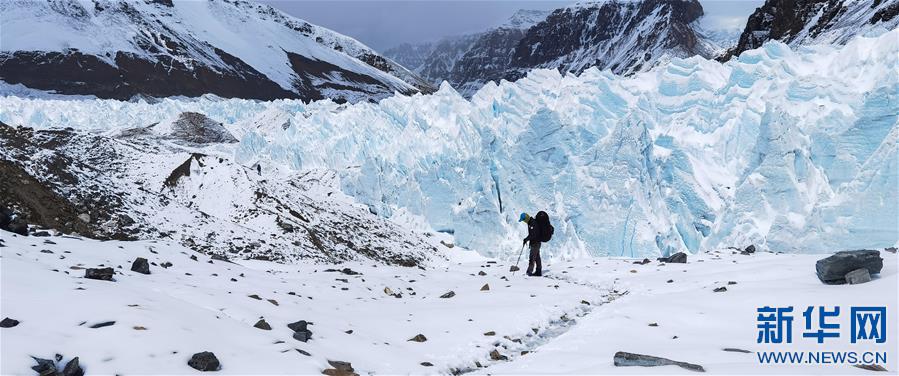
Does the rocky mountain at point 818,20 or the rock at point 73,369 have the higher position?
the rocky mountain at point 818,20

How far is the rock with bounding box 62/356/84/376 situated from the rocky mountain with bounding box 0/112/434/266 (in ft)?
20.1

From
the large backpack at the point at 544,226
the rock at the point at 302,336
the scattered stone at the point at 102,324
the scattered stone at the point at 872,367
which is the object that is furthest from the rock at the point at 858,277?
the scattered stone at the point at 102,324

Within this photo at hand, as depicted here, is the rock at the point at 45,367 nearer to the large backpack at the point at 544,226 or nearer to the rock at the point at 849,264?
the rock at the point at 849,264

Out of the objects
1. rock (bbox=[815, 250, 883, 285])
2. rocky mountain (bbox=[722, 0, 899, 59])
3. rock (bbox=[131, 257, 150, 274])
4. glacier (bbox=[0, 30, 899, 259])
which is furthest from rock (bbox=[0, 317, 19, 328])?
rocky mountain (bbox=[722, 0, 899, 59])

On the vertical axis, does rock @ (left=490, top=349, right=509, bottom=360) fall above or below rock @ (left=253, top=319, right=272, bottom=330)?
below

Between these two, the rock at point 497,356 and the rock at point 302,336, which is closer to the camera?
the rock at point 302,336

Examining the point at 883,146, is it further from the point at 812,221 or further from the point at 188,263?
the point at 188,263

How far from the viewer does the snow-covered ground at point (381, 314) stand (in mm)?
4543

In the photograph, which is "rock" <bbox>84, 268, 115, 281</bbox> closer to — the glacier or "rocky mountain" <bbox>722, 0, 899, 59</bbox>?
the glacier

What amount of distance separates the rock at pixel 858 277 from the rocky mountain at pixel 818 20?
29.4m

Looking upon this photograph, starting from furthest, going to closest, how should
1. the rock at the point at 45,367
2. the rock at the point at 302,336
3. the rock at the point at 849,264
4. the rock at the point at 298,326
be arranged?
the rock at the point at 849,264, the rock at the point at 298,326, the rock at the point at 302,336, the rock at the point at 45,367

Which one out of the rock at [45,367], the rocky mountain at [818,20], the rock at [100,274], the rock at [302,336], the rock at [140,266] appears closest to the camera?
the rock at [45,367]

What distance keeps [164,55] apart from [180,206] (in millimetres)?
150103

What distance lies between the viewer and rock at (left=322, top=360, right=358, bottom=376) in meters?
4.81
